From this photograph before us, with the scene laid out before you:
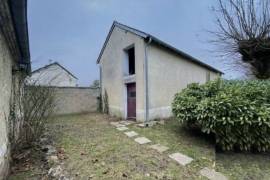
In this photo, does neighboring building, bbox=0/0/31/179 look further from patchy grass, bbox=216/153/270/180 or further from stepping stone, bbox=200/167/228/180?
patchy grass, bbox=216/153/270/180

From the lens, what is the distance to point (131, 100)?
380 inches

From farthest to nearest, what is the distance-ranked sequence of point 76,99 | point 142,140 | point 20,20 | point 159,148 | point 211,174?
point 76,99
point 142,140
point 159,148
point 211,174
point 20,20

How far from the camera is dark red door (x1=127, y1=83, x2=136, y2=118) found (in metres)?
9.42

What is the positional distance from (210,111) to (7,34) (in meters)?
5.35

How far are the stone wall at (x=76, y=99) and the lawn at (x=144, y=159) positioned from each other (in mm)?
7331

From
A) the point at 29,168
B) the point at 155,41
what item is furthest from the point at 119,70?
the point at 29,168

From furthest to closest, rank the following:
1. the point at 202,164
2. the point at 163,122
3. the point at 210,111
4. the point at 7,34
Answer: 1. the point at 163,122
2. the point at 210,111
3. the point at 202,164
4. the point at 7,34

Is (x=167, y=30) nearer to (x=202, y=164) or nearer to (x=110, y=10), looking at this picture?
(x=110, y=10)

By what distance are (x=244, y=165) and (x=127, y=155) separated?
297 centimetres

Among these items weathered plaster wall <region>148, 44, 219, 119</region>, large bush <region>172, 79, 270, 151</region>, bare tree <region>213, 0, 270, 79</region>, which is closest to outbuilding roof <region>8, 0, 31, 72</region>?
large bush <region>172, 79, 270, 151</region>

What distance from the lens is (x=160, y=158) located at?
437 centimetres

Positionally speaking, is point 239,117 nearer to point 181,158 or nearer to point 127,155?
point 181,158

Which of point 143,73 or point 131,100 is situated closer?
point 143,73

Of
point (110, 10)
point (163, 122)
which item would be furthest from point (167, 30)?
point (163, 122)
